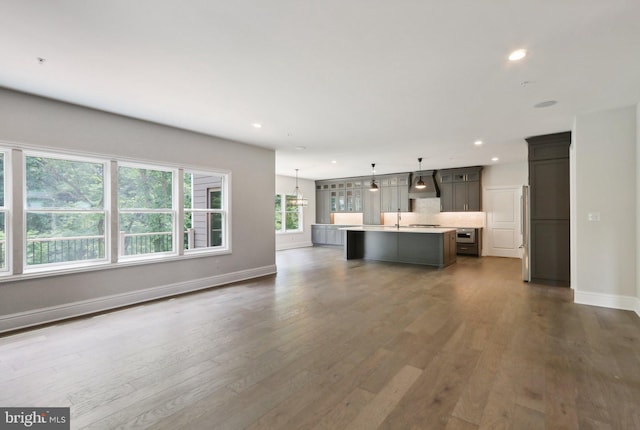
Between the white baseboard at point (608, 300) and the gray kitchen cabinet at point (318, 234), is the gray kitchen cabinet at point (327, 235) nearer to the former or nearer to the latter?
the gray kitchen cabinet at point (318, 234)

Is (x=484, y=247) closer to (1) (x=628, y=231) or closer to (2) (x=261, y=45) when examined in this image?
(1) (x=628, y=231)

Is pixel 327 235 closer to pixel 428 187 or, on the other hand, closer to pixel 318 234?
pixel 318 234

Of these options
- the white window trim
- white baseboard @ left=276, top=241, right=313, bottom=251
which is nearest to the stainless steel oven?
white baseboard @ left=276, top=241, right=313, bottom=251

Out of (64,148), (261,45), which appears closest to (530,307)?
(261,45)

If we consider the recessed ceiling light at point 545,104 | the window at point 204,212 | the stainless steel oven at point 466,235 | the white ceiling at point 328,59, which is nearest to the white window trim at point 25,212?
the window at point 204,212

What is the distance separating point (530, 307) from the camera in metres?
4.02

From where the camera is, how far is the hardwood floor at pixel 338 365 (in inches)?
74.8

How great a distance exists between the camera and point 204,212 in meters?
5.46

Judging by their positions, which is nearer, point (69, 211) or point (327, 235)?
point (69, 211)

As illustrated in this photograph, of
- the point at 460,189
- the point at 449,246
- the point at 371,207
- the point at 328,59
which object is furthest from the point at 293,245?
the point at 328,59

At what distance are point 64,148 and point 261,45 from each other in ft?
10.0

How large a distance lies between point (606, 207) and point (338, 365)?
423 centimetres

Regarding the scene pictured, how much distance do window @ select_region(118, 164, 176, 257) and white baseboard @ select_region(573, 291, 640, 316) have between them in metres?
6.19

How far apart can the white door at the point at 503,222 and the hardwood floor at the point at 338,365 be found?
4.50 meters
